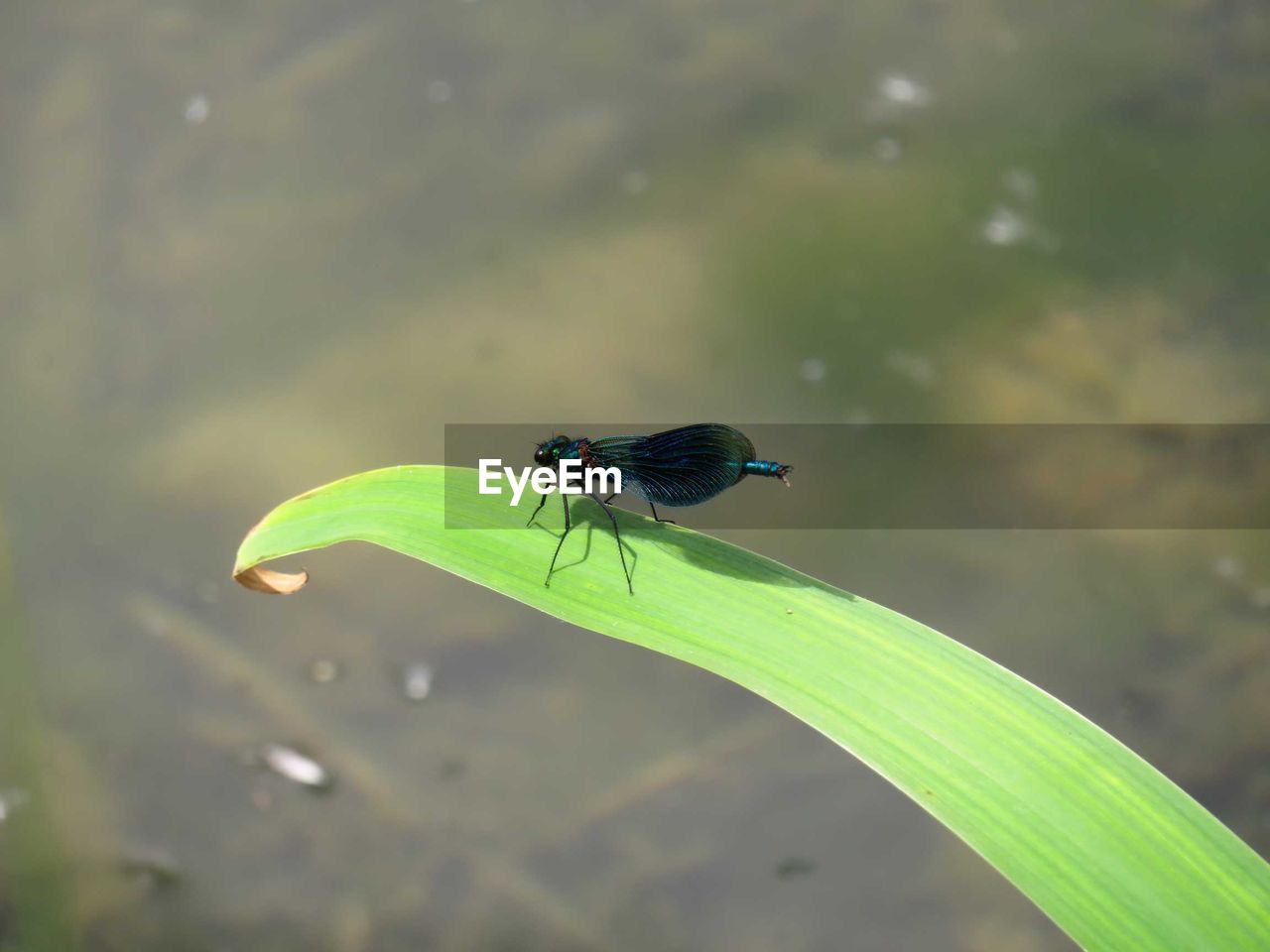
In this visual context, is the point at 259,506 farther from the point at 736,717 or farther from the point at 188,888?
the point at 736,717

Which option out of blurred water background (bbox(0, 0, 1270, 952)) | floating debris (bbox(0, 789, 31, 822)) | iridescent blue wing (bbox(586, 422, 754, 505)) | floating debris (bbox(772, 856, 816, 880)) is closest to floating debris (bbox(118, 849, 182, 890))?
blurred water background (bbox(0, 0, 1270, 952))

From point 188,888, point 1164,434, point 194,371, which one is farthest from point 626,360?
point 188,888

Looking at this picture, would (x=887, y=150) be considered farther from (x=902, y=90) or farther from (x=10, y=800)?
(x=10, y=800)

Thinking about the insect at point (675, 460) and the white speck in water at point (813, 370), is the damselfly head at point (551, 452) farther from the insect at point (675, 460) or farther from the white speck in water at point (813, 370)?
the white speck in water at point (813, 370)

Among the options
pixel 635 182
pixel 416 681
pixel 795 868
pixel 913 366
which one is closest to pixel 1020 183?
pixel 913 366

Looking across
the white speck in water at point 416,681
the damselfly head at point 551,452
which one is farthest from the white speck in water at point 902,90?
the white speck in water at point 416,681

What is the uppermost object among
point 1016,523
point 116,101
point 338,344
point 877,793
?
point 116,101

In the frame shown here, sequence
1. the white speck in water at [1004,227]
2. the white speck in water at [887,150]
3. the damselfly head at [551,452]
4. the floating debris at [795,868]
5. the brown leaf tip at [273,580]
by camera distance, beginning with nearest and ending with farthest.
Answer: the brown leaf tip at [273,580]
the damselfly head at [551,452]
the floating debris at [795,868]
the white speck in water at [1004,227]
the white speck in water at [887,150]
